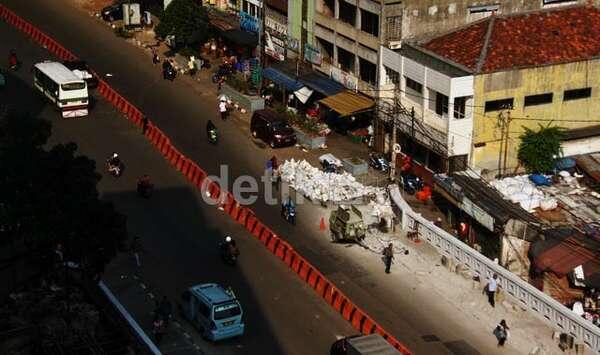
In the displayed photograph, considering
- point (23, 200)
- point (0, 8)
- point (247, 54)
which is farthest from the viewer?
point (0, 8)

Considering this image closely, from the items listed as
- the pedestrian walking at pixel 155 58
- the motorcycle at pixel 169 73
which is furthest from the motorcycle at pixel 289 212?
the pedestrian walking at pixel 155 58

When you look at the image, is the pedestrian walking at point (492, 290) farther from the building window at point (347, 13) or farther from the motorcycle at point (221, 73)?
the motorcycle at point (221, 73)

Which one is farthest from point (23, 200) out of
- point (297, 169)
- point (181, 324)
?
point (297, 169)

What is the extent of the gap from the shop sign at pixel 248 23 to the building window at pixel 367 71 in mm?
13931

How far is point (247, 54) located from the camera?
300ft

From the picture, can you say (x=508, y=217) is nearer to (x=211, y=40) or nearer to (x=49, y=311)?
(x=49, y=311)

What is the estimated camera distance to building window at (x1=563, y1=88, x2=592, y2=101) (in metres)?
68.5

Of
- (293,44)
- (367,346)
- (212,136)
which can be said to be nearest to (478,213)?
(367,346)

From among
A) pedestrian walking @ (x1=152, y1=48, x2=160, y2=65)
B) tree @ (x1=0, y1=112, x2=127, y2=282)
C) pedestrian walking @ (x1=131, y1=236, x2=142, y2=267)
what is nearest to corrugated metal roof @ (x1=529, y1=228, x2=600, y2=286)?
pedestrian walking @ (x1=131, y1=236, x2=142, y2=267)

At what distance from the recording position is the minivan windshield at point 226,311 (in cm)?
5109

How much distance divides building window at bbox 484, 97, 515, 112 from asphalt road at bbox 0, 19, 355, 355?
1624 centimetres

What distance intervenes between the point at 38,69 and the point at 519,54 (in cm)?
3492

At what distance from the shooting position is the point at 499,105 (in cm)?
6694

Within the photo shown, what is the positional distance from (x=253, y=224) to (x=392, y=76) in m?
15.9
